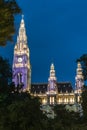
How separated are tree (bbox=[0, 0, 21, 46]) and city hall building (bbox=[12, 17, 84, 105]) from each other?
99589mm

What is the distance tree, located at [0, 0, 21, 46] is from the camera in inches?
671

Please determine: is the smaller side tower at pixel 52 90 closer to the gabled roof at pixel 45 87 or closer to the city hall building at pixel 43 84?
the city hall building at pixel 43 84

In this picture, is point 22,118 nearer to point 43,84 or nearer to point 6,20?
point 6,20

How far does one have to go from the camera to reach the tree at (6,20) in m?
17.0

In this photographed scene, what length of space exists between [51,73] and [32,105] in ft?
341

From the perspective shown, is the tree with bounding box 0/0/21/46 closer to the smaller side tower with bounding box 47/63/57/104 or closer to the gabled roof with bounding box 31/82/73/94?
the smaller side tower with bounding box 47/63/57/104

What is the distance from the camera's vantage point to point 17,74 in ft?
416

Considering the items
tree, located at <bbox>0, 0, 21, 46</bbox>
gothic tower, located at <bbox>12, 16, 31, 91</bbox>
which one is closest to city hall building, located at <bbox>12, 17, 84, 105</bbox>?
gothic tower, located at <bbox>12, 16, 31, 91</bbox>

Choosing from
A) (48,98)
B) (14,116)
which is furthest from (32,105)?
(48,98)

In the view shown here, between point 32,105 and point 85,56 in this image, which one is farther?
point 85,56

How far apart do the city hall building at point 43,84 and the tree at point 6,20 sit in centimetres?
9959

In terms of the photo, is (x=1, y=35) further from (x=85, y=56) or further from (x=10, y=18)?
(x=85, y=56)

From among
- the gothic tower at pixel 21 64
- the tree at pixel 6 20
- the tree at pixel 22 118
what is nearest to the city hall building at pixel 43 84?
the gothic tower at pixel 21 64

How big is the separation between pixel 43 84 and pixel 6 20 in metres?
113
